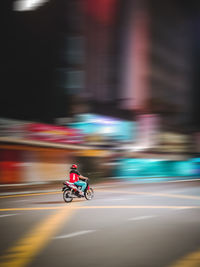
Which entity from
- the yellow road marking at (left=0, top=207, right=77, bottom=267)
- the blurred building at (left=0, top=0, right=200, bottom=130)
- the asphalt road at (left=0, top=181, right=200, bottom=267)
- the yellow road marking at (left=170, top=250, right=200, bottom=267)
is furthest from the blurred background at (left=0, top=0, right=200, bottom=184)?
the yellow road marking at (left=170, top=250, right=200, bottom=267)

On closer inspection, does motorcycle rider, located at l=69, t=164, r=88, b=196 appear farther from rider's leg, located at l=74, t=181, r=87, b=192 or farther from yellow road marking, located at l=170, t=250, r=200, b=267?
yellow road marking, located at l=170, t=250, r=200, b=267

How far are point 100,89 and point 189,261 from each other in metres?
62.2

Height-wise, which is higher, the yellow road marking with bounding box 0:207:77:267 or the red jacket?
the red jacket

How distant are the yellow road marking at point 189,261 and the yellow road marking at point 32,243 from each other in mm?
2084

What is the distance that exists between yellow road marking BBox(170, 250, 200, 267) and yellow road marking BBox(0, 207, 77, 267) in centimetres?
208

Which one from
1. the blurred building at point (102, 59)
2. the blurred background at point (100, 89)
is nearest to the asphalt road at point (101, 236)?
the blurred background at point (100, 89)

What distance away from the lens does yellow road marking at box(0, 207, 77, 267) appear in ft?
19.0

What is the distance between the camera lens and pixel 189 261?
576 centimetres

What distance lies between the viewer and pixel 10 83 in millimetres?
44250

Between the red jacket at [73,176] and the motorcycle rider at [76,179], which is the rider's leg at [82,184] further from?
the red jacket at [73,176]

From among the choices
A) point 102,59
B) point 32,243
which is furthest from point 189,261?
point 102,59

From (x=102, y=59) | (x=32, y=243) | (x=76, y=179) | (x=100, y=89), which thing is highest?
(x=102, y=59)

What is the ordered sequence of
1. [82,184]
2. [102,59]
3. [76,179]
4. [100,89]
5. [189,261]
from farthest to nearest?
[102,59] < [100,89] < [82,184] < [76,179] < [189,261]

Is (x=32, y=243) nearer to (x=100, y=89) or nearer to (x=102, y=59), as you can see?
(x=100, y=89)
